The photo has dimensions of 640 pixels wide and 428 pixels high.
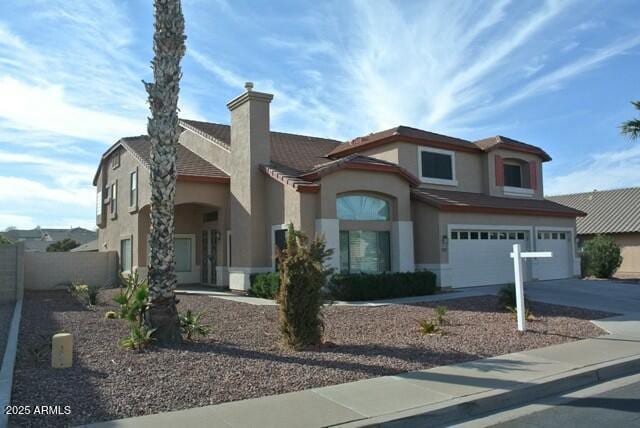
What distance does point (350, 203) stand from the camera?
18875 millimetres

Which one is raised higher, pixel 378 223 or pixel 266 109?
pixel 266 109

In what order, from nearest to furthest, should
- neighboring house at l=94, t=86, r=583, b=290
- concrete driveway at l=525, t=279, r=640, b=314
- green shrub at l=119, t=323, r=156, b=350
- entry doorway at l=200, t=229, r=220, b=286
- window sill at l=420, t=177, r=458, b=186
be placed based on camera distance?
green shrub at l=119, t=323, r=156, b=350 < concrete driveway at l=525, t=279, r=640, b=314 < neighboring house at l=94, t=86, r=583, b=290 < window sill at l=420, t=177, r=458, b=186 < entry doorway at l=200, t=229, r=220, b=286

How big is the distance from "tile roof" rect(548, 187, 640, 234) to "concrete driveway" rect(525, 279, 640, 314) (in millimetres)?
13640

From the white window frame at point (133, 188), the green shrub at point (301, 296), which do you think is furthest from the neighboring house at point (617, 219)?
the green shrub at point (301, 296)

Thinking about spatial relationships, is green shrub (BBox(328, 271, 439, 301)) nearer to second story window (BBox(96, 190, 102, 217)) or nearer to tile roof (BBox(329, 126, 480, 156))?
tile roof (BBox(329, 126, 480, 156))

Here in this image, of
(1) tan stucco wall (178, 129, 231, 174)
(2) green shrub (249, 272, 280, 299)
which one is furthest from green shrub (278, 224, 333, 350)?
(1) tan stucco wall (178, 129, 231, 174)

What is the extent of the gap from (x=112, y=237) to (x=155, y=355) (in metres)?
20.9

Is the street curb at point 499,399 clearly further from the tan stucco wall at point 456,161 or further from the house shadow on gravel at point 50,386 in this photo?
the tan stucco wall at point 456,161

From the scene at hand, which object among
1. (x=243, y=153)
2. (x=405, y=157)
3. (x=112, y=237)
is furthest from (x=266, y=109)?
(x=112, y=237)

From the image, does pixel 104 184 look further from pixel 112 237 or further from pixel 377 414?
pixel 377 414

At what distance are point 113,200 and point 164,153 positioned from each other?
1959 centimetres

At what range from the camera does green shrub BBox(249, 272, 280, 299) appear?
687 inches

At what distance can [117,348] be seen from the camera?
918cm

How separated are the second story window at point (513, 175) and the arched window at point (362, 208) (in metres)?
9.16
